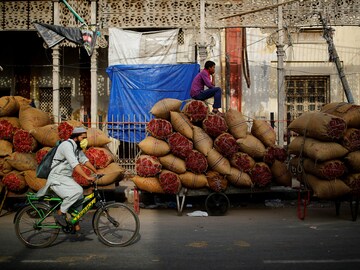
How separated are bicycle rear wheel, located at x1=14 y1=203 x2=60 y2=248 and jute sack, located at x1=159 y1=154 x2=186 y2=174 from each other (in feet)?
8.46

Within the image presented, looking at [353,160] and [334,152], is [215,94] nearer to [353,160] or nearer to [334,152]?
[334,152]

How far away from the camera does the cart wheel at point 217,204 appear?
303 inches

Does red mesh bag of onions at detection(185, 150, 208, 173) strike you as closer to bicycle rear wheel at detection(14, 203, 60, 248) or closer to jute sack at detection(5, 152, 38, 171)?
bicycle rear wheel at detection(14, 203, 60, 248)

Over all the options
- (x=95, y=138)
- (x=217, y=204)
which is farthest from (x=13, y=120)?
(x=217, y=204)

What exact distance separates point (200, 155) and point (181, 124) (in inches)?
27.9

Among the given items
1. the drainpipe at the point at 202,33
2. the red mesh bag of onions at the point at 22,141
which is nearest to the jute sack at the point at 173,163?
the red mesh bag of onions at the point at 22,141

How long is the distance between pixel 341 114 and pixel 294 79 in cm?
834

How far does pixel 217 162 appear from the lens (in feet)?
24.6

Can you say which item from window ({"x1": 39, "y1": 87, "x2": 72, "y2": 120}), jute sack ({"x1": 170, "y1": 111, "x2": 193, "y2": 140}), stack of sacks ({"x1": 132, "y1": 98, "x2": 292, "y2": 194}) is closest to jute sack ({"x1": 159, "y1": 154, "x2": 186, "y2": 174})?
stack of sacks ({"x1": 132, "y1": 98, "x2": 292, "y2": 194})

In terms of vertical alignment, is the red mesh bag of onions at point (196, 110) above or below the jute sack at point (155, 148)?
above

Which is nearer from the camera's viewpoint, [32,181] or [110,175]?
[32,181]

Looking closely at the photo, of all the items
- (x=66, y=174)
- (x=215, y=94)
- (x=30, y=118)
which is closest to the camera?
(x=66, y=174)

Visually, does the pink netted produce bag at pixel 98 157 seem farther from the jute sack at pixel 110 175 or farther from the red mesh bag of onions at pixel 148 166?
the red mesh bag of onions at pixel 148 166

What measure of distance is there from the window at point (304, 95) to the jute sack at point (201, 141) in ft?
28.5
